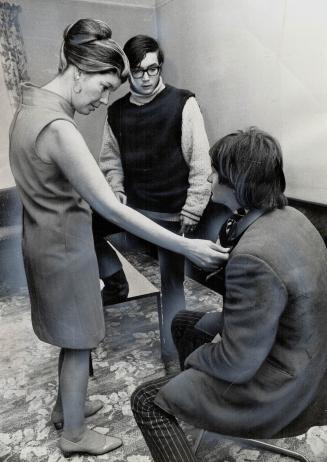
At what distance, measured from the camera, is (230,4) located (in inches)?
48.4

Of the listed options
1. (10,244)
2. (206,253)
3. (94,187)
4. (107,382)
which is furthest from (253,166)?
(10,244)

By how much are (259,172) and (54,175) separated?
0.56 metres

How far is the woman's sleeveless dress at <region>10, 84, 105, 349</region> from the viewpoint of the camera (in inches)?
37.5

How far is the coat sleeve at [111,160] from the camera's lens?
4.74 feet

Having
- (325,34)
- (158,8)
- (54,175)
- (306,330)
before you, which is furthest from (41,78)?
(306,330)

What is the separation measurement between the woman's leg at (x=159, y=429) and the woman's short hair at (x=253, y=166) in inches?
22.8

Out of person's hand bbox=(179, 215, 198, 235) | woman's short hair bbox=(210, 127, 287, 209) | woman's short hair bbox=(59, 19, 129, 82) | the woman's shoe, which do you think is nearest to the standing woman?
woman's short hair bbox=(59, 19, 129, 82)

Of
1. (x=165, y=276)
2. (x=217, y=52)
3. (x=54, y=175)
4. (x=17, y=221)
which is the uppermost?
(x=217, y=52)

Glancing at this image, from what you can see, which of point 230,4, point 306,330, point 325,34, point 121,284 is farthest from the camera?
point 121,284

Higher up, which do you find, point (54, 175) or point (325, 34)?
point (325, 34)

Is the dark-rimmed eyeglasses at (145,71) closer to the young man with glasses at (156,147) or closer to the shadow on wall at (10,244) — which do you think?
the young man with glasses at (156,147)

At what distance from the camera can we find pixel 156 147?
1487mm

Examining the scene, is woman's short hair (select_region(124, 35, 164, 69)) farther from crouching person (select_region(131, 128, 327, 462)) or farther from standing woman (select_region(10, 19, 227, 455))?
crouching person (select_region(131, 128, 327, 462))

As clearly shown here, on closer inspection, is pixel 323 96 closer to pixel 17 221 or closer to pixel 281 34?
pixel 281 34
